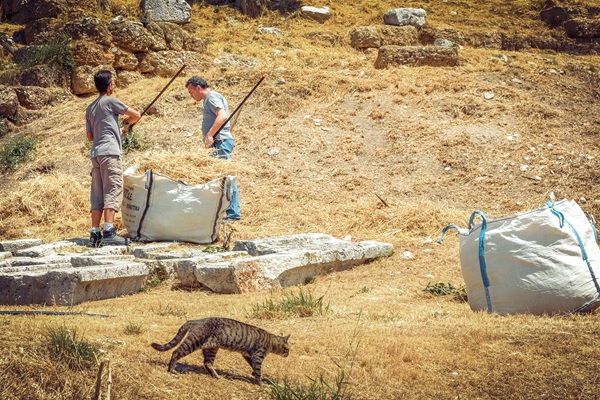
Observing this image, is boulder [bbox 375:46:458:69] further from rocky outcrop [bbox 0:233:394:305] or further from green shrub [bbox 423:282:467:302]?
green shrub [bbox 423:282:467:302]

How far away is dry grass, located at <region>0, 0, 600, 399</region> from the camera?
4.11 meters

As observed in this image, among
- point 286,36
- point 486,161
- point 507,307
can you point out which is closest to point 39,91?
point 286,36

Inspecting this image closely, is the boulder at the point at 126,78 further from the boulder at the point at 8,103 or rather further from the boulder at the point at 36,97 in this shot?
the boulder at the point at 8,103

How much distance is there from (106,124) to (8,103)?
29.9 ft

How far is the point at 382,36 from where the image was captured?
66.2 feet

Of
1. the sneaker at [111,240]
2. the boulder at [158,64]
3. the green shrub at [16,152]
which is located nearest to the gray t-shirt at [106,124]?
the sneaker at [111,240]

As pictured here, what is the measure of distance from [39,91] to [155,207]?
9.89 m

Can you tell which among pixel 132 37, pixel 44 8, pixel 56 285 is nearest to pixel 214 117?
pixel 56 285

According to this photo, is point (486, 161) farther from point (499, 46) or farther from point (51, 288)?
point (499, 46)

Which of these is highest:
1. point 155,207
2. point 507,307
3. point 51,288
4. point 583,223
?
point 583,223

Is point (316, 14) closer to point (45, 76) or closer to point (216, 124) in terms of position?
point (45, 76)

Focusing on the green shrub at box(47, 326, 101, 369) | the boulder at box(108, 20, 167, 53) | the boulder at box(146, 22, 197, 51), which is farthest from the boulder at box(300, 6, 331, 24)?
the green shrub at box(47, 326, 101, 369)

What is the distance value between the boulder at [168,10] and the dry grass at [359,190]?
72 cm

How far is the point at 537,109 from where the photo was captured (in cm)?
1440
